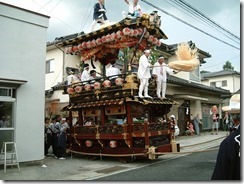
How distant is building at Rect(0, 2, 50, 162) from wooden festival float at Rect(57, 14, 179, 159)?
84.8 inches

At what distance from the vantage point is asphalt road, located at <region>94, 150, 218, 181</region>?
702 cm

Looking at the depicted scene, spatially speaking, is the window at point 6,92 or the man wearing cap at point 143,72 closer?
the window at point 6,92

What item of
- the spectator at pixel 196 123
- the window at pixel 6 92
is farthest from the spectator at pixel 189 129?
the window at pixel 6 92

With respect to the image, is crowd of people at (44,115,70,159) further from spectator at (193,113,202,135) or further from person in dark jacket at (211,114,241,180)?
spectator at (193,113,202,135)

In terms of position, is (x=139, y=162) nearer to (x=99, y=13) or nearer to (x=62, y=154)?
(x=62, y=154)

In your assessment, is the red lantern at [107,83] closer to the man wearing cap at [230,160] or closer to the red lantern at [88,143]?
the red lantern at [88,143]

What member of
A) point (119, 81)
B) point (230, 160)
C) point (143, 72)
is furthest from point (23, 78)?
point (230, 160)

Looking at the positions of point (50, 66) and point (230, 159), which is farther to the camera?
point (50, 66)

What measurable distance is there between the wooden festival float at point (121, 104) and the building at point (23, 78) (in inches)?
84.8

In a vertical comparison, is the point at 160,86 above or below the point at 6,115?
above

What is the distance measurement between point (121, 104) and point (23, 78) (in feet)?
10.6

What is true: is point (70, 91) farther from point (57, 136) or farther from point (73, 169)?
point (73, 169)

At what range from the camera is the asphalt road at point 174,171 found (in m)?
7.02

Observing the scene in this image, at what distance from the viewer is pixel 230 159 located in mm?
2572
